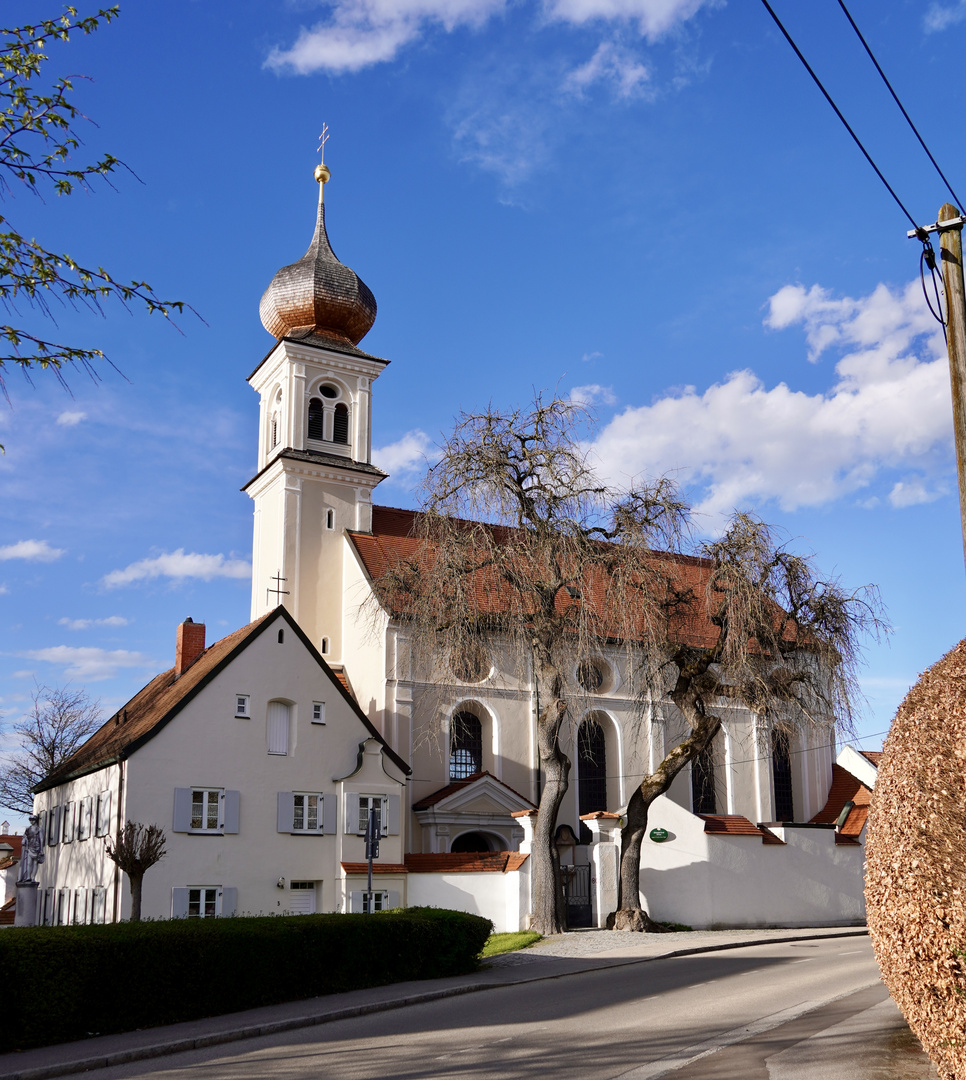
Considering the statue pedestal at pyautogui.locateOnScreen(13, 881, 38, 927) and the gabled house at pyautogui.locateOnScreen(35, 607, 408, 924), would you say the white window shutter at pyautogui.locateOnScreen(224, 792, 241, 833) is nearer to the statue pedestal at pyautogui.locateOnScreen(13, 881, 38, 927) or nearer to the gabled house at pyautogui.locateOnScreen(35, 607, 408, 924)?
the gabled house at pyautogui.locateOnScreen(35, 607, 408, 924)

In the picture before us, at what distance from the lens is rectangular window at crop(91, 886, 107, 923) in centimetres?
2792

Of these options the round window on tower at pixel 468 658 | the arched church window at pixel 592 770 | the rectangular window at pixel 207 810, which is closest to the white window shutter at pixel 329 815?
the rectangular window at pixel 207 810

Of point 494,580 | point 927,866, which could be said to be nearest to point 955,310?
point 927,866

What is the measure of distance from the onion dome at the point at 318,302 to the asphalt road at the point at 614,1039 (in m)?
32.3

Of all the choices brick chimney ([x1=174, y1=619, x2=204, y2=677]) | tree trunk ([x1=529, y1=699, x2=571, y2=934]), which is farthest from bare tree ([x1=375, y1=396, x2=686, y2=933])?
brick chimney ([x1=174, y1=619, x2=204, y2=677])

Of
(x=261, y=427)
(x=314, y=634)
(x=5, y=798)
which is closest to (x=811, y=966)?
(x=314, y=634)

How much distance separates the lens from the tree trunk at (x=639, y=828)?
87.7ft

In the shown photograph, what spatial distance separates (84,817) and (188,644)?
6.24 meters

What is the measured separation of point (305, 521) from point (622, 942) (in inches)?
838

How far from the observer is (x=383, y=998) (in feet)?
54.2

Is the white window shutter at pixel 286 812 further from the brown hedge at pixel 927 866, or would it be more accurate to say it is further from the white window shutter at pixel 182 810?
the brown hedge at pixel 927 866

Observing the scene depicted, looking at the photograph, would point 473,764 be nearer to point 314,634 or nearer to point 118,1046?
point 314,634

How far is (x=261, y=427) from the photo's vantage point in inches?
1774

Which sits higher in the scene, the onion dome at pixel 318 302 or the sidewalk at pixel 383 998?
the onion dome at pixel 318 302
